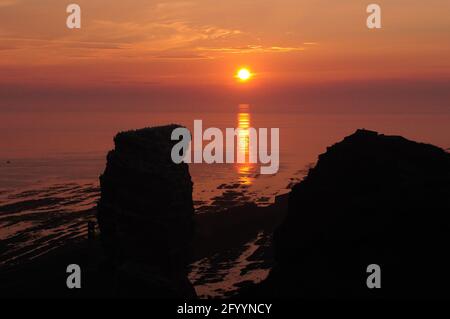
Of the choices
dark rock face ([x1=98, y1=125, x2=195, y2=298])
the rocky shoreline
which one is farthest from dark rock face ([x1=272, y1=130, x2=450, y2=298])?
dark rock face ([x1=98, y1=125, x2=195, y2=298])

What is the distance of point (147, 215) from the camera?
53.8 m

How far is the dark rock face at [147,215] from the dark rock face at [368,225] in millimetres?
13176

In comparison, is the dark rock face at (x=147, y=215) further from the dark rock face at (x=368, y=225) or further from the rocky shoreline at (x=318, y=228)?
the dark rock face at (x=368, y=225)

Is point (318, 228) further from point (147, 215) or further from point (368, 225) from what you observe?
point (147, 215)

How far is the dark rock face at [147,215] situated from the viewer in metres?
53.8

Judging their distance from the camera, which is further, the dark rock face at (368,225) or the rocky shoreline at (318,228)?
the rocky shoreline at (318,228)

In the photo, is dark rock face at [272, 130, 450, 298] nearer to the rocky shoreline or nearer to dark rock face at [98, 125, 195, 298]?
the rocky shoreline

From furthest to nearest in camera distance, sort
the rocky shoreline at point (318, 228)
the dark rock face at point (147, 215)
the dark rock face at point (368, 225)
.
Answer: the dark rock face at point (147, 215) < the rocky shoreline at point (318, 228) < the dark rock face at point (368, 225)

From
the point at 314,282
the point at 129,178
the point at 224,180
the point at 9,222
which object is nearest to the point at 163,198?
the point at 129,178

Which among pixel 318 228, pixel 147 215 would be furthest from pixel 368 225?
pixel 147 215

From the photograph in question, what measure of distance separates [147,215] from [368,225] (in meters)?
22.0

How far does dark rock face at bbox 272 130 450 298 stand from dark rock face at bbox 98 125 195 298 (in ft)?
43.2

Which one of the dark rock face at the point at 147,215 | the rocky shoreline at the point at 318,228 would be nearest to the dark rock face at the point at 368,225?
the rocky shoreline at the point at 318,228

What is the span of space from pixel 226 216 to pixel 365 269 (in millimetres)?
57774
